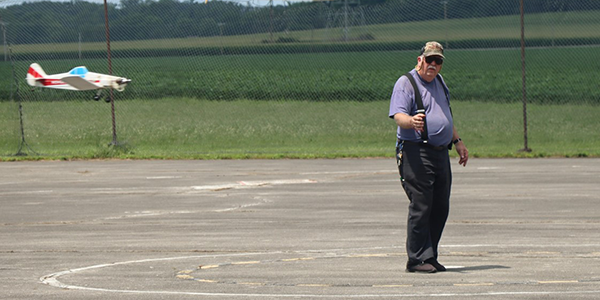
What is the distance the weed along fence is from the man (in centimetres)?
1411

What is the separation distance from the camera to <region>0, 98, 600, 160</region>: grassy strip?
76.2ft

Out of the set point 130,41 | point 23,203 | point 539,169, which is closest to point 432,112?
point 23,203

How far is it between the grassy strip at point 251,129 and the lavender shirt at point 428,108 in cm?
1403

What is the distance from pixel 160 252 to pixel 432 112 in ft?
10.6

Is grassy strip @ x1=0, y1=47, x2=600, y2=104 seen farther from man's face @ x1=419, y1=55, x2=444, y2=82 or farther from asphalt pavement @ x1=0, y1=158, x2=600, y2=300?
man's face @ x1=419, y1=55, x2=444, y2=82

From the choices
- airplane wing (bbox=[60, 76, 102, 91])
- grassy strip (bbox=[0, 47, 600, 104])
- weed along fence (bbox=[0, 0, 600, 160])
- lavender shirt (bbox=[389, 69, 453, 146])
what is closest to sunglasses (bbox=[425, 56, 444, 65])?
lavender shirt (bbox=[389, 69, 453, 146])

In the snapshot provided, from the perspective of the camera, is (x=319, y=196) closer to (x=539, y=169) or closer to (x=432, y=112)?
(x=539, y=169)

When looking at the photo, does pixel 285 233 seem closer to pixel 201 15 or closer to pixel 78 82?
pixel 78 82

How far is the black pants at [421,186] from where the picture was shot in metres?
8.13

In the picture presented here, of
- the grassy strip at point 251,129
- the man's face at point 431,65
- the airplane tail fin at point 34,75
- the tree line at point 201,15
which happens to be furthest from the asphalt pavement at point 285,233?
the tree line at point 201,15

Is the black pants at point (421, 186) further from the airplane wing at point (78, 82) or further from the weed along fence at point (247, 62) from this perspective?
the weed along fence at point (247, 62)

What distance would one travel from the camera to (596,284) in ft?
24.1

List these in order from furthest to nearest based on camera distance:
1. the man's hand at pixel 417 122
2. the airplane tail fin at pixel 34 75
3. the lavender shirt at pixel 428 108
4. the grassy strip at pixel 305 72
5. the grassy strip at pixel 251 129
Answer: the grassy strip at pixel 305 72 < the grassy strip at pixel 251 129 < the airplane tail fin at pixel 34 75 < the lavender shirt at pixel 428 108 < the man's hand at pixel 417 122

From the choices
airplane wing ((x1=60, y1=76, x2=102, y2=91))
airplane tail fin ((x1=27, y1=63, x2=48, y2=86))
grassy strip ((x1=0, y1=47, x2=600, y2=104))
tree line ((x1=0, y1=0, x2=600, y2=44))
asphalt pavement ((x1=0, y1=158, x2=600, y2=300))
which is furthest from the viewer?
grassy strip ((x1=0, y1=47, x2=600, y2=104))
